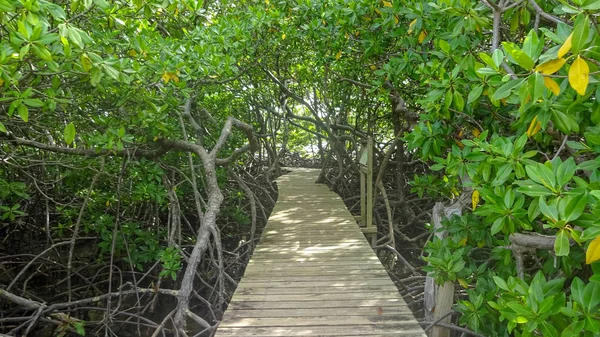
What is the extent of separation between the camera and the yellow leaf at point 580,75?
1.02 m

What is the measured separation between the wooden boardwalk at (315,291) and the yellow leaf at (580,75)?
137cm

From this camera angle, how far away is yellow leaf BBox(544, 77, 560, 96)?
1133 millimetres

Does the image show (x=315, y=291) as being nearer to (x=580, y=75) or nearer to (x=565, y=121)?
(x=565, y=121)

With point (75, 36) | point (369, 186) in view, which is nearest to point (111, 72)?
point (75, 36)

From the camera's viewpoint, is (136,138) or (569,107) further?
(136,138)

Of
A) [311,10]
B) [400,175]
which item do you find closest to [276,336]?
[311,10]

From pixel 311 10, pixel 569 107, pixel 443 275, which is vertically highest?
pixel 311 10

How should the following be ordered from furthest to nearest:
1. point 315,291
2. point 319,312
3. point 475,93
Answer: point 315,291
point 319,312
point 475,93

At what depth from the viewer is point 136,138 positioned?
297 centimetres

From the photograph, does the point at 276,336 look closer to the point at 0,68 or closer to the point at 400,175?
the point at 0,68

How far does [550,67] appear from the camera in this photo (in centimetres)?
Answer: 111

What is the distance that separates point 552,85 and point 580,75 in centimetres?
12

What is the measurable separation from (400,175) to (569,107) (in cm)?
415

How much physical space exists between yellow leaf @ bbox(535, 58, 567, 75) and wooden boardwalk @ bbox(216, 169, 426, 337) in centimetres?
134
